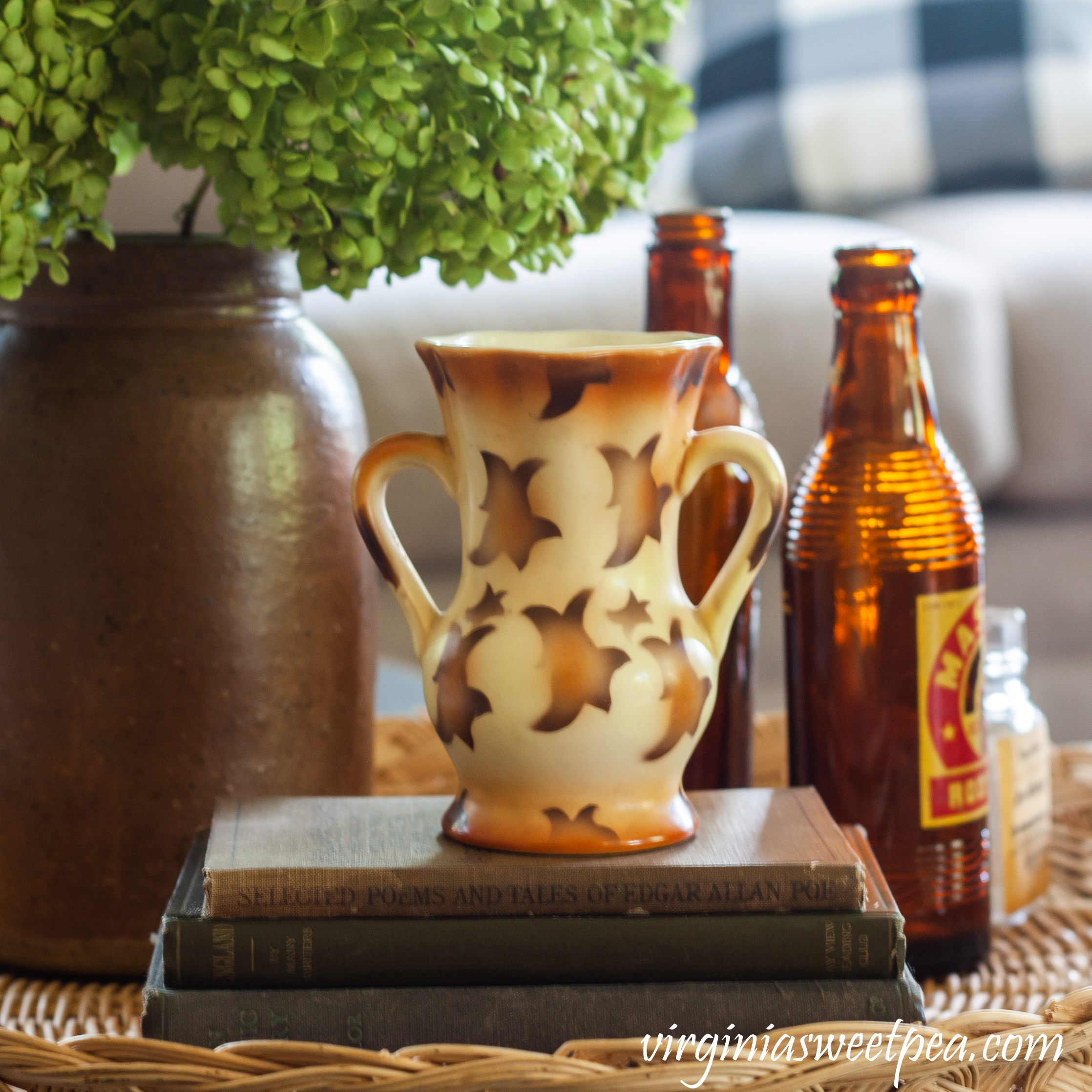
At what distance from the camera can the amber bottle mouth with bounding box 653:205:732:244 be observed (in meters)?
0.63

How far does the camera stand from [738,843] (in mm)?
495

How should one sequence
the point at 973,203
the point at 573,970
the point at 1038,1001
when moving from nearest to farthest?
the point at 573,970
the point at 1038,1001
the point at 973,203

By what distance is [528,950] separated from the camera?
18.3 inches

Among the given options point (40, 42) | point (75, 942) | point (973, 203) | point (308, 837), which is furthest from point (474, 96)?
point (973, 203)

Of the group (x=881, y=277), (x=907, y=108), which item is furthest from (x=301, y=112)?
(x=907, y=108)

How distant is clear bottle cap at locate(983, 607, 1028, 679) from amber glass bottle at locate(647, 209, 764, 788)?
0.14 m

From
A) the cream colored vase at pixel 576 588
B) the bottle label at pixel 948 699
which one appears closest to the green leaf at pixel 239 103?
the cream colored vase at pixel 576 588

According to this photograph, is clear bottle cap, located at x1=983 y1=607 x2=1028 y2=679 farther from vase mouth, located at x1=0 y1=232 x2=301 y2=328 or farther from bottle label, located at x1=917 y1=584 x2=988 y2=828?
vase mouth, located at x1=0 y1=232 x2=301 y2=328

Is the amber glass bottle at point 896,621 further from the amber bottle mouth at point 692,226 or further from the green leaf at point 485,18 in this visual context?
the green leaf at point 485,18

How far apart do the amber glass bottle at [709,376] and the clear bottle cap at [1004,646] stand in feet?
0.46

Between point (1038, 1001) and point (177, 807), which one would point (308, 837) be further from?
point (1038, 1001)

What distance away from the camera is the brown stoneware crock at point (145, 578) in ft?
1.92

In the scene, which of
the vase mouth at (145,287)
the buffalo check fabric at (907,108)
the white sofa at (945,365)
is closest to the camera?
the vase mouth at (145,287)

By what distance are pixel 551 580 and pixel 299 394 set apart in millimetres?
186
